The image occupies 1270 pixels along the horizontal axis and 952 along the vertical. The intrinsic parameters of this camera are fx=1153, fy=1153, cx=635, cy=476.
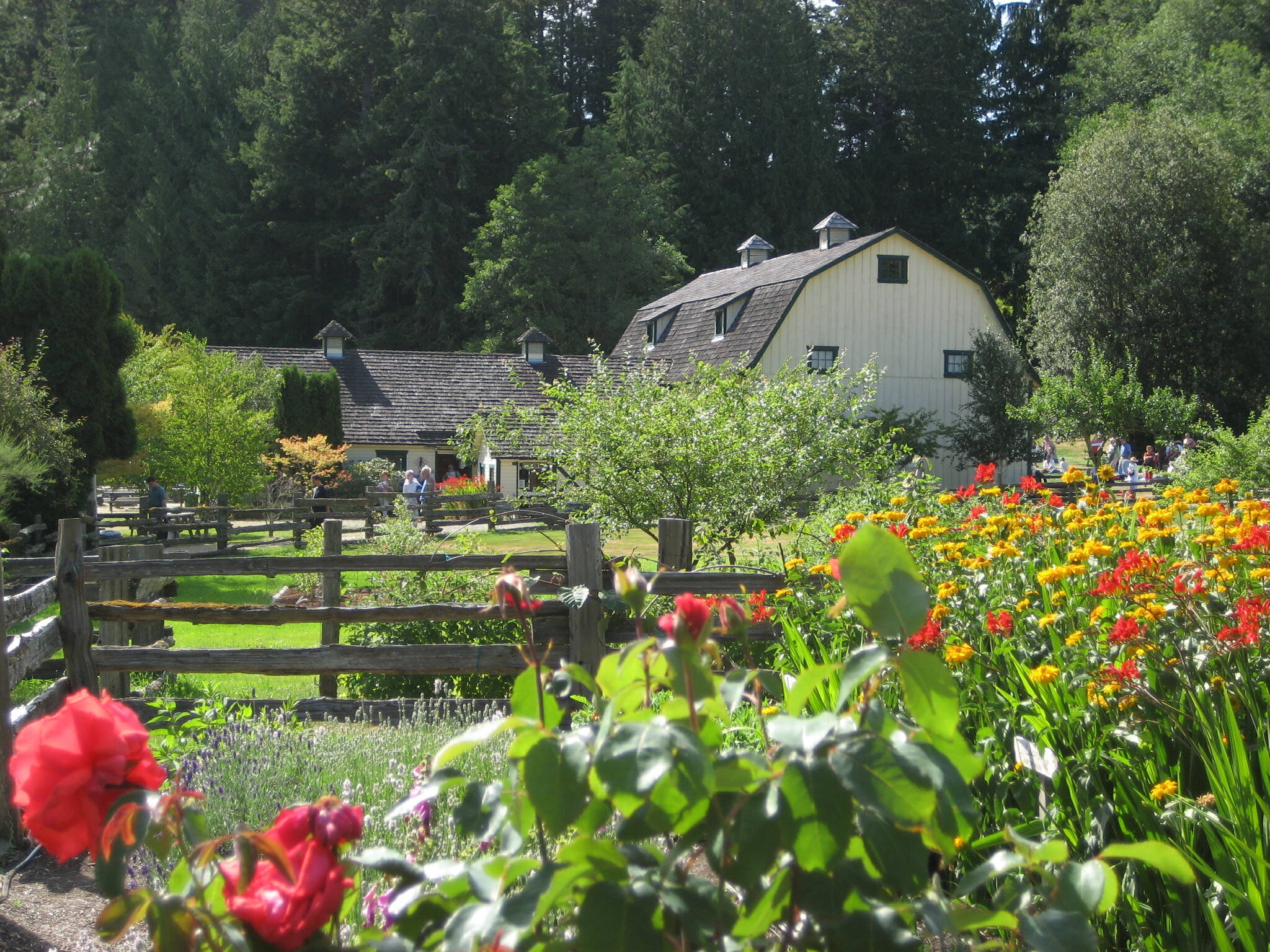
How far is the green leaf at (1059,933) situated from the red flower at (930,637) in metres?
2.21

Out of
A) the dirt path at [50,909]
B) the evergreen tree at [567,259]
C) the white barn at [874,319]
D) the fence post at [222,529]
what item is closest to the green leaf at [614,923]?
the dirt path at [50,909]

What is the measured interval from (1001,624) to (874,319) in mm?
30667

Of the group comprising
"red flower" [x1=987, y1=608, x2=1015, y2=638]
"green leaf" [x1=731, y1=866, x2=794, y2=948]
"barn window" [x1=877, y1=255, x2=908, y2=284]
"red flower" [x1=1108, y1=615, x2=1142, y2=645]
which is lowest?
"red flower" [x1=987, y1=608, x2=1015, y2=638]

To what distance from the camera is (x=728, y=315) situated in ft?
113

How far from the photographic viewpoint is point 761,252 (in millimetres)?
39312

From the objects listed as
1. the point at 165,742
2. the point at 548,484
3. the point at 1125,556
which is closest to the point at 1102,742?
the point at 1125,556

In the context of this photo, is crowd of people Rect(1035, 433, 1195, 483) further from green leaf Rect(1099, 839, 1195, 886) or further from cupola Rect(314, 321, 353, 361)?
cupola Rect(314, 321, 353, 361)

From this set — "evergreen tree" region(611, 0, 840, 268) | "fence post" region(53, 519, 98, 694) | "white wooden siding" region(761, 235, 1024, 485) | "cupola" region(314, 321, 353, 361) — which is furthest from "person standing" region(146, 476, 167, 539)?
"evergreen tree" region(611, 0, 840, 268)

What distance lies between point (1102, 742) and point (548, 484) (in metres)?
7.90

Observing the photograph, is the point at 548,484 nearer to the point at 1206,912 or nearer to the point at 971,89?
the point at 1206,912

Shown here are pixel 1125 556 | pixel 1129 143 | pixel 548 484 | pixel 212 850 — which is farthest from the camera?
pixel 1129 143

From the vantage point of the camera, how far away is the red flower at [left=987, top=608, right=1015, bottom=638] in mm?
3322

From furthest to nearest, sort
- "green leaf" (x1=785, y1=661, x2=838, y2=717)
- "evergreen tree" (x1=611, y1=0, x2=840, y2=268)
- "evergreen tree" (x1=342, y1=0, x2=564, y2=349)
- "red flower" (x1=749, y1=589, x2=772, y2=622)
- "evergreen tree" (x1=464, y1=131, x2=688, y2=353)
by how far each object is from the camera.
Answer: "evergreen tree" (x1=611, y1=0, x2=840, y2=268)
"evergreen tree" (x1=342, y1=0, x2=564, y2=349)
"evergreen tree" (x1=464, y1=131, x2=688, y2=353)
"red flower" (x1=749, y1=589, x2=772, y2=622)
"green leaf" (x1=785, y1=661, x2=838, y2=717)

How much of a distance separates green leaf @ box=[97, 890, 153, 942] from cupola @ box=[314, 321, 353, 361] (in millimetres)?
41202
